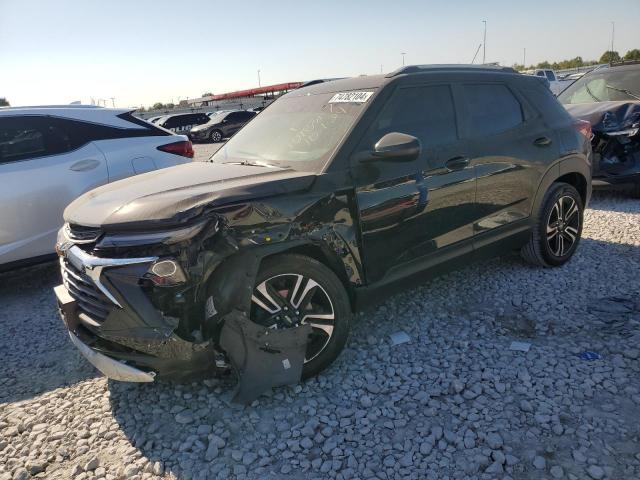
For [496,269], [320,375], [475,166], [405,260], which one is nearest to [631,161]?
[496,269]

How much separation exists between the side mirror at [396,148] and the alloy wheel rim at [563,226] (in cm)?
209

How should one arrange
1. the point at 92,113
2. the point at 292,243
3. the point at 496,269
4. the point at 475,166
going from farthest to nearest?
1. the point at 92,113
2. the point at 496,269
3. the point at 475,166
4. the point at 292,243

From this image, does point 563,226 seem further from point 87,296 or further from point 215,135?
point 215,135

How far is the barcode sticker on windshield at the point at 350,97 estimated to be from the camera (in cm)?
347

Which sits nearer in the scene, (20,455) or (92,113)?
(20,455)

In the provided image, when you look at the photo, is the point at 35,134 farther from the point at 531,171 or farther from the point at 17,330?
the point at 531,171

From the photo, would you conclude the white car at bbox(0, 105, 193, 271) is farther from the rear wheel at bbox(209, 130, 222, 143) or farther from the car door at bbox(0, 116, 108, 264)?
the rear wheel at bbox(209, 130, 222, 143)

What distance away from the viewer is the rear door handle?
4.30m

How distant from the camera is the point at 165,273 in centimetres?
257

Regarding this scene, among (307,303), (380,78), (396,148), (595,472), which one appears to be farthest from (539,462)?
(380,78)

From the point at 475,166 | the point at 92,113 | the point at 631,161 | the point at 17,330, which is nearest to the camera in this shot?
the point at 475,166

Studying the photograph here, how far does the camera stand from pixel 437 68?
3.88 metres

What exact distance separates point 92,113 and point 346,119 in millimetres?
3305

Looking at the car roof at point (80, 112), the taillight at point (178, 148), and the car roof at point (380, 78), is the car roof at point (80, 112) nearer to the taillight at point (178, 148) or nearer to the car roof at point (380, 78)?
the taillight at point (178, 148)
